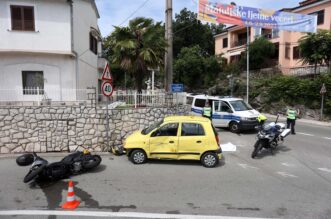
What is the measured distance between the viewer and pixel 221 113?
13.8m

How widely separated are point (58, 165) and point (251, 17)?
14.4 m

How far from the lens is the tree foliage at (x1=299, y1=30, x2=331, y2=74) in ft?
61.4

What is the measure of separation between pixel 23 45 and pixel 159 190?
12.3 m

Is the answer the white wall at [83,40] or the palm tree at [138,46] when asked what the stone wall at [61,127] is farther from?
the white wall at [83,40]

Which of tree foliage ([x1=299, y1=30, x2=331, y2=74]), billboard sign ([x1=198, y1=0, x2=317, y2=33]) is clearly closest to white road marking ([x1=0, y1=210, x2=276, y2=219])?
billboard sign ([x1=198, y1=0, x2=317, y2=33])

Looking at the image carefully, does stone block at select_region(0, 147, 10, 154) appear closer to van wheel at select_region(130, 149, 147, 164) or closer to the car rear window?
van wheel at select_region(130, 149, 147, 164)

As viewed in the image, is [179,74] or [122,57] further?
[179,74]

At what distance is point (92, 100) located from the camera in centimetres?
993

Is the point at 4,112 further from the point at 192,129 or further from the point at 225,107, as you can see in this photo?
the point at 225,107

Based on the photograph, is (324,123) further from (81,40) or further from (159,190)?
(81,40)

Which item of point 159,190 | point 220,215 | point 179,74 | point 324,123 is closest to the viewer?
point 220,215

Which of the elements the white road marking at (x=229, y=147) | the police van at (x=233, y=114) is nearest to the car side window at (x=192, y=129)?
the white road marking at (x=229, y=147)

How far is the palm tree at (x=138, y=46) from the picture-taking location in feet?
36.6

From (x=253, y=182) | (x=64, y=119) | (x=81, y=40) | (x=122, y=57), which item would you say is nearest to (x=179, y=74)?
(x=81, y=40)
